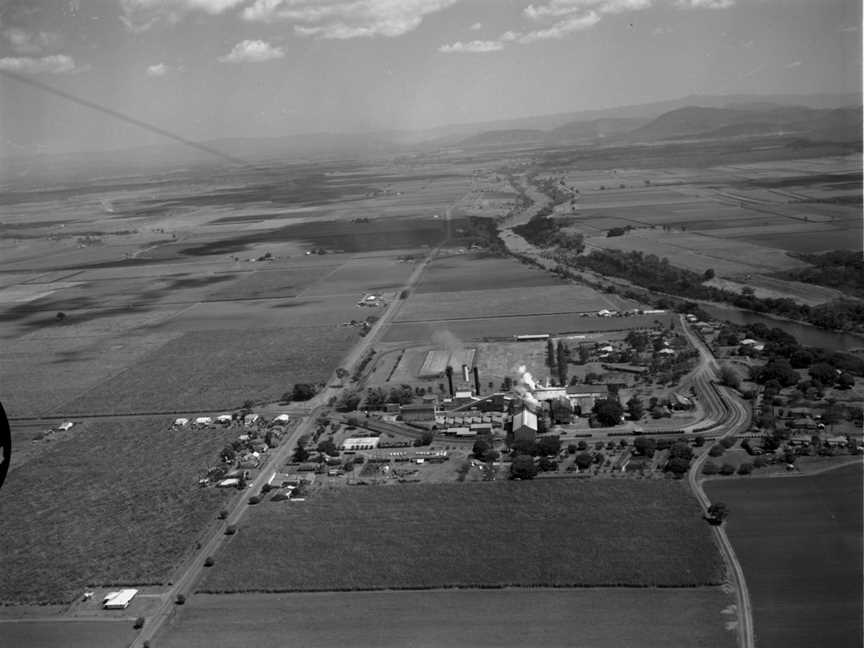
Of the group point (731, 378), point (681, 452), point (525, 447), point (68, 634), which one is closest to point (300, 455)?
point (525, 447)

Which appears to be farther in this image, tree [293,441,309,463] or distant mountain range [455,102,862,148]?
distant mountain range [455,102,862,148]

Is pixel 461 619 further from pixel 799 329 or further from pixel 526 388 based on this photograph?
pixel 799 329

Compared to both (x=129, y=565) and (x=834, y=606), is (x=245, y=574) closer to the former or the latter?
(x=129, y=565)

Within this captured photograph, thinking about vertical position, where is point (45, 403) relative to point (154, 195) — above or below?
below

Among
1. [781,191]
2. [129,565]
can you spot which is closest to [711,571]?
[129,565]

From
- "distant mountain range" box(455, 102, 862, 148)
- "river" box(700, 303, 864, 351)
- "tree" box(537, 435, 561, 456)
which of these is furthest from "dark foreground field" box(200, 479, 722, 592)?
"distant mountain range" box(455, 102, 862, 148)

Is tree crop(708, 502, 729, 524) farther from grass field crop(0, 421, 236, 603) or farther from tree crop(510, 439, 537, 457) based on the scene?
grass field crop(0, 421, 236, 603)

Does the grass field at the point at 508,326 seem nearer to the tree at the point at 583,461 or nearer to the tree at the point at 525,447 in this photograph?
the tree at the point at 525,447

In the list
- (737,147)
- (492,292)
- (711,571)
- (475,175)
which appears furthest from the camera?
(475,175)
